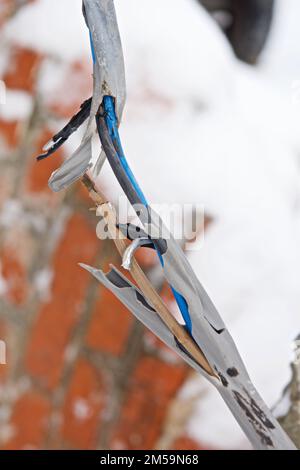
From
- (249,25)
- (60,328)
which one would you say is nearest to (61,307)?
(60,328)

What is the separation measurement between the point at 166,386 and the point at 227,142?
0.23 m

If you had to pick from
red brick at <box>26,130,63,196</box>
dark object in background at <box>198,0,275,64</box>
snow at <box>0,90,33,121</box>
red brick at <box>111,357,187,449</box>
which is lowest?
red brick at <box>111,357,187,449</box>

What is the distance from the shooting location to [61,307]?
56cm

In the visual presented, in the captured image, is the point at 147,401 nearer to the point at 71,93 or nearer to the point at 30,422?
the point at 30,422

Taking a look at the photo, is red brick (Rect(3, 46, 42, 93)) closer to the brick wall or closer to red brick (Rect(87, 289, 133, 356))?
the brick wall

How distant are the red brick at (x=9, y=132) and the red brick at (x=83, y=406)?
21 centimetres

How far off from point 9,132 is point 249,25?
349 millimetres

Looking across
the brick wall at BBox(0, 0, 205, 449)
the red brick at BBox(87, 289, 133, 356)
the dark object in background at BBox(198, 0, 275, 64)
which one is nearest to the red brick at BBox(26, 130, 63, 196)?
the brick wall at BBox(0, 0, 205, 449)

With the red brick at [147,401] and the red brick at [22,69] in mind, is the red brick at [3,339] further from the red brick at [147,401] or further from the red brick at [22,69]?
the red brick at [22,69]

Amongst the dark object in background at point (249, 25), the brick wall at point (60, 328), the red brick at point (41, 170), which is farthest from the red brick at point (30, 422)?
the dark object in background at point (249, 25)

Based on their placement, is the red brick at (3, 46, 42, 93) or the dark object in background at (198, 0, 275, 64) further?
the dark object in background at (198, 0, 275, 64)

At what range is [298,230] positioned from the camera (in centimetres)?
59

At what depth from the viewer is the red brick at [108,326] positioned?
1.79ft

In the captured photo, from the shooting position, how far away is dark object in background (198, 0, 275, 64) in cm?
75
